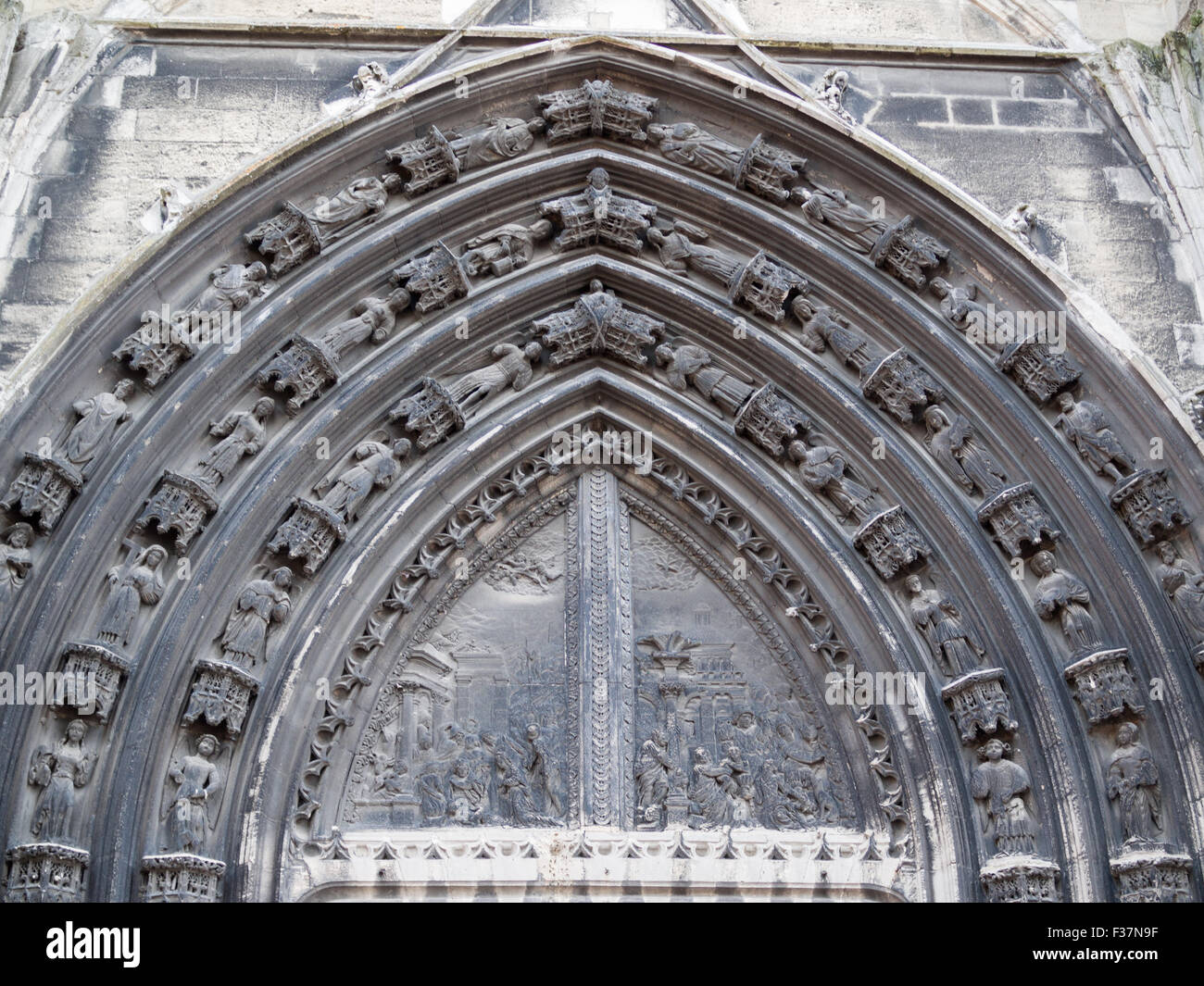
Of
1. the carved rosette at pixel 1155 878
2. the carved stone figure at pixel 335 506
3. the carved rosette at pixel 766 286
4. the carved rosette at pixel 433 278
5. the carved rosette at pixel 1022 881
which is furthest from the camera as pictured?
the carved rosette at pixel 766 286

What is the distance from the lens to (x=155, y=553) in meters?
9.01

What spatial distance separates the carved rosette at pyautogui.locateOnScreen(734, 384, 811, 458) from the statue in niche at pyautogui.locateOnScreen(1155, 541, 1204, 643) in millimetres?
2220

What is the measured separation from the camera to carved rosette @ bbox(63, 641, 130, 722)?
27.9ft

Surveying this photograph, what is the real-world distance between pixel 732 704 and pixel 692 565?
932 mm

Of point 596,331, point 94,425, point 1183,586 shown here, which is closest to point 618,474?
point 596,331

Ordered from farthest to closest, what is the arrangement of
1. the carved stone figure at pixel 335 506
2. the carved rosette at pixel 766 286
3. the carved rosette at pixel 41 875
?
the carved rosette at pixel 766 286 < the carved stone figure at pixel 335 506 < the carved rosette at pixel 41 875

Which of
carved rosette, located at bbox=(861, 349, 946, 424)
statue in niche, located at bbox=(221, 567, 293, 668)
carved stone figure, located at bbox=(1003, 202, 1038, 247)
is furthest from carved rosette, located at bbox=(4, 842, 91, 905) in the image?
carved stone figure, located at bbox=(1003, 202, 1038, 247)

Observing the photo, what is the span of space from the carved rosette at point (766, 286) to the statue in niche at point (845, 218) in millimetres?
369

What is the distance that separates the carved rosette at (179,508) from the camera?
29.6 feet

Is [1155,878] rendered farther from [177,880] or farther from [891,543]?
[177,880]

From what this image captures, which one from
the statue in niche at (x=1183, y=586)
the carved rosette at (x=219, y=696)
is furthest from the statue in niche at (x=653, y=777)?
the statue in niche at (x=1183, y=586)

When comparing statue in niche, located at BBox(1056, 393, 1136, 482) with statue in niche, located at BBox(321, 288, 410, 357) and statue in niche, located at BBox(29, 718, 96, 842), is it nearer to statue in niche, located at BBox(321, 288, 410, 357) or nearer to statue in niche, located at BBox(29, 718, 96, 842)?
statue in niche, located at BBox(321, 288, 410, 357)

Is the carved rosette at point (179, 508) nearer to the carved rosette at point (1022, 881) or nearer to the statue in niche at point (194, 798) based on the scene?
the statue in niche at point (194, 798)

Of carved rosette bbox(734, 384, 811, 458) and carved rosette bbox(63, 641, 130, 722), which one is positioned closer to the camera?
carved rosette bbox(63, 641, 130, 722)
